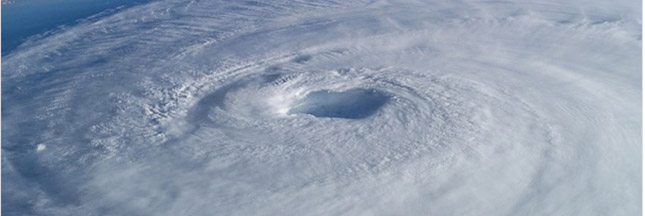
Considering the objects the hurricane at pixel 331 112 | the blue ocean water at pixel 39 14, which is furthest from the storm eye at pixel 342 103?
the blue ocean water at pixel 39 14

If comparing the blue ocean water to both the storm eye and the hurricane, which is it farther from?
the storm eye

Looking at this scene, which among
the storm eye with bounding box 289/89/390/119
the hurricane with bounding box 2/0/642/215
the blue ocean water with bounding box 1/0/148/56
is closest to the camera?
the hurricane with bounding box 2/0/642/215

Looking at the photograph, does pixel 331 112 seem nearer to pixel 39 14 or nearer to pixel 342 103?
pixel 342 103

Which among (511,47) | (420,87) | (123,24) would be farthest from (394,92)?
(123,24)

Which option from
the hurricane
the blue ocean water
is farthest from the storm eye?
the blue ocean water

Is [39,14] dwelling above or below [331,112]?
above

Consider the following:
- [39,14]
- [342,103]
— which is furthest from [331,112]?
[39,14]

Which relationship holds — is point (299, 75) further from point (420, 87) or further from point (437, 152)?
point (437, 152)
